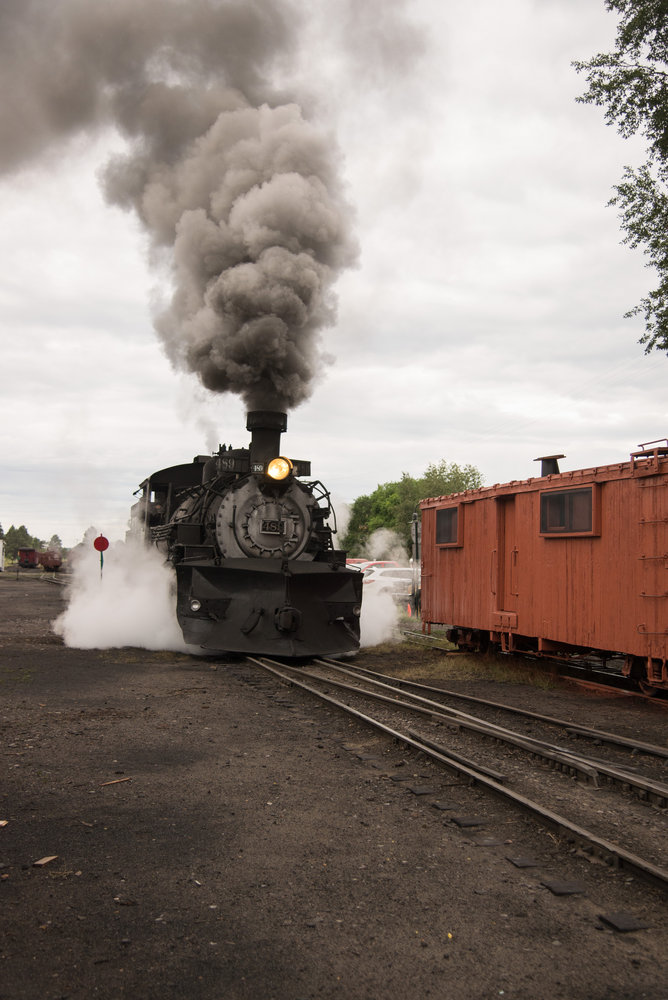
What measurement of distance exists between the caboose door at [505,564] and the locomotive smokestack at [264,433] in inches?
136

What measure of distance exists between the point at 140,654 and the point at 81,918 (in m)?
9.15

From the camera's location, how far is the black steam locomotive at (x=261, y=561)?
429 inches

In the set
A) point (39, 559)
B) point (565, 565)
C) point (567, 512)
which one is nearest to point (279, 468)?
point (567, 512)

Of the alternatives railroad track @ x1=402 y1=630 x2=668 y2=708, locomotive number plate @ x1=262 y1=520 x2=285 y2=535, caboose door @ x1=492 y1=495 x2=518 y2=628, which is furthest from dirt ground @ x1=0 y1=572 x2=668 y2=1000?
locomotive number plate @ x1=262 y1=520 x2=285 y2=535

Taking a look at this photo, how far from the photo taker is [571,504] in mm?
9914

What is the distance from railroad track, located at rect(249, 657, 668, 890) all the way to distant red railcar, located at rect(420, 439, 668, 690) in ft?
6.52

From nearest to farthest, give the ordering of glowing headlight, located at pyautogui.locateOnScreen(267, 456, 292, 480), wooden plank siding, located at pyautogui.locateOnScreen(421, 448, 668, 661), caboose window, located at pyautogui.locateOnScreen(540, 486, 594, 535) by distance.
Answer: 1. wooden plank siding, located at pyautogui.locateOnScreen(421, 448, 668, 661)
2. caboose window, located at pyautogui.locateOnScreen(540, 486, 594, 535)
3. glowing headlight, located at pyautogui.locateOnScreen(267, 456, 292, 480)

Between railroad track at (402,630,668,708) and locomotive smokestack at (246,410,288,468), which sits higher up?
locomotive smokestack at (246,410,288,468)

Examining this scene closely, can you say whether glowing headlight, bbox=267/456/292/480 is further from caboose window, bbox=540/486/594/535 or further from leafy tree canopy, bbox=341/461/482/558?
leafy tree canopy, bbox=341/461/482/558

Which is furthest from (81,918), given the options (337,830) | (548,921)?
(548,921)

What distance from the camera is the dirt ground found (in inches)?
114

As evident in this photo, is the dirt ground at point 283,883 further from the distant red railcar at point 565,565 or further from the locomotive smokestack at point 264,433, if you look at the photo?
the locomotive smokestack at point 264,433

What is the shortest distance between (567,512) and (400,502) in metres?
56.7

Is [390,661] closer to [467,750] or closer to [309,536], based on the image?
[309,536]
